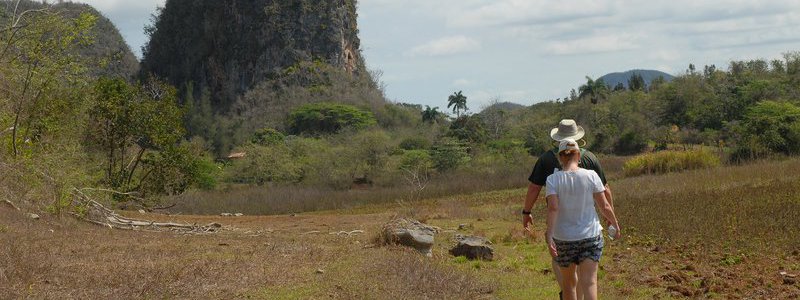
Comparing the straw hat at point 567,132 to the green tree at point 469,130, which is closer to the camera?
the straw hat at point 567,132

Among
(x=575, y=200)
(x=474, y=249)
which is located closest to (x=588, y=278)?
(x=575, y=200)

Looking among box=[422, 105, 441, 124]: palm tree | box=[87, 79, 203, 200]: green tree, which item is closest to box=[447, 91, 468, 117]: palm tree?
box=[422, 105, 441, 124]: palm tree

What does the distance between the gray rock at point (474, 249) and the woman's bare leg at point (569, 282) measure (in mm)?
5880

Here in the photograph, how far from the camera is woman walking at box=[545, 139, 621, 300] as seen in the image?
7223 mm

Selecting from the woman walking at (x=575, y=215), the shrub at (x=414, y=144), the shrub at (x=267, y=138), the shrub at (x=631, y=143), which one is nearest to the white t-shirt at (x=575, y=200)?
the woman walking at (x=575, y=215)

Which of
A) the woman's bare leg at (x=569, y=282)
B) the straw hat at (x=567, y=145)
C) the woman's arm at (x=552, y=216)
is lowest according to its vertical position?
the woman's bare leg at (x=569, y=282)

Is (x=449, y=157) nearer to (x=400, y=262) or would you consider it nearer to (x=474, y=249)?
(x=474, y=249)

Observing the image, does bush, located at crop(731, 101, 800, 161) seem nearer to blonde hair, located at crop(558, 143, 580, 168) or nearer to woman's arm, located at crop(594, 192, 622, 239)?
woman's arm, located at crop(594, 192, 622, 239)

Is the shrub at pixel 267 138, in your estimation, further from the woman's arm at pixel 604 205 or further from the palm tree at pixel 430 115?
the woman's arm at pixel 604 205

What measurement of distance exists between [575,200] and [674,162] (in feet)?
96.7

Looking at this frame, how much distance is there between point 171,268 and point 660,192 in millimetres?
16841

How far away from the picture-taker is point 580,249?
7297mm

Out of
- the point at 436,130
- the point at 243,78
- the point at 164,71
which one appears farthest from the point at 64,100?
the point at 164,71

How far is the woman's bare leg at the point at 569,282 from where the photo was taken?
7.52 meters
